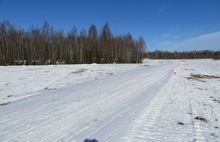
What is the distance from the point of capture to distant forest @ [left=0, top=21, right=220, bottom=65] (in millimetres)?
55125

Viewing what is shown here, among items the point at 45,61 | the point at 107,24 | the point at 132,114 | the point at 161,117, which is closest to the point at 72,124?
the point at 132,114

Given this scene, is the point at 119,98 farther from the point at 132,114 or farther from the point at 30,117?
the point at 30,117

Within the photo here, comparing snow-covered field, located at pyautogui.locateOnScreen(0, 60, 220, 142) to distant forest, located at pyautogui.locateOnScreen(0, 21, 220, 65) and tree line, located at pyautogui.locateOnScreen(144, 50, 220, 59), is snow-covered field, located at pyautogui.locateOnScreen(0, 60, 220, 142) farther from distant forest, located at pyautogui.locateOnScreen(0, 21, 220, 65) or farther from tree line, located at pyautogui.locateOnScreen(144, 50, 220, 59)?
tree line, located at pyautogui.locateOnScreen(144, 50, 220, 59)

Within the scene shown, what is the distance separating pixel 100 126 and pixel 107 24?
6820 cm

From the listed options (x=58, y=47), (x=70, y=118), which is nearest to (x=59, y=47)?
(x=58, y=47)

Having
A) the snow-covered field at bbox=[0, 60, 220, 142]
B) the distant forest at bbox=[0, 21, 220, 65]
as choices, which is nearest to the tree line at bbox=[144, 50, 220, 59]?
the distant forest at bbox=[0, 21, 220, 65]

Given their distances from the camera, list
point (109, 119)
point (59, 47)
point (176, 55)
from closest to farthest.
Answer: point (109, 119) → point (59, 47) → point (176, 55)

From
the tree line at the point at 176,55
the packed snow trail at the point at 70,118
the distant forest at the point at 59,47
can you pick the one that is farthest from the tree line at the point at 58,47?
the tree line at the point at 176,55

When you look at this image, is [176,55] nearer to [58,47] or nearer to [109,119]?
[58,47]

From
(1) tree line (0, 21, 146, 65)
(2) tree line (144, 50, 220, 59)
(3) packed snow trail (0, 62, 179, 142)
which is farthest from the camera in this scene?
(2) tree line (144, 50, 220, 59)

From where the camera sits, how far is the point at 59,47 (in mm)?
63906

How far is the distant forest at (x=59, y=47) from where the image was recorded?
55.1 meters

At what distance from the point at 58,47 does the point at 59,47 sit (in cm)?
32

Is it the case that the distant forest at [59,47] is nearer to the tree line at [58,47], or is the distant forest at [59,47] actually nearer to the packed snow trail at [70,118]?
the tree line at [58,47]
